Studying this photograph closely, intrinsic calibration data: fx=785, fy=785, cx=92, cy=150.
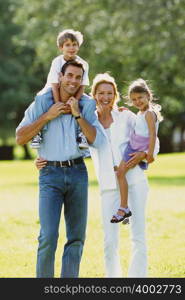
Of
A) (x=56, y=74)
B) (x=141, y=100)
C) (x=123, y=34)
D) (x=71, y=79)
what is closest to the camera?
(x=71, y=79)

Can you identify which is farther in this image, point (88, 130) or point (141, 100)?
point (141, 100)

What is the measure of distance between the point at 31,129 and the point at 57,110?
270 millimetres

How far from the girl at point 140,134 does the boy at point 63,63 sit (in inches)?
19.5

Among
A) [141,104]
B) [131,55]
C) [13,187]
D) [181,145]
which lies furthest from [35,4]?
[181,145]

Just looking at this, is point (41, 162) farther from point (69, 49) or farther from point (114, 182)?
point (69, 49)

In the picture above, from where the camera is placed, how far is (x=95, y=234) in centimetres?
1166

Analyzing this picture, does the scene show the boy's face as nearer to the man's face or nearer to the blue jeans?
the man's face

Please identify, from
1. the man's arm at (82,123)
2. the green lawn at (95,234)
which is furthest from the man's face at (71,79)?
the green lawn at (95,234)

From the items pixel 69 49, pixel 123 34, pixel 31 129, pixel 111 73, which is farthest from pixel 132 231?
pixel 111 73

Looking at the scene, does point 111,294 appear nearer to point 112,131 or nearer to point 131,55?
point 112,131

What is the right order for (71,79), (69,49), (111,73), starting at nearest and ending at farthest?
(71,79) < (69,49) < (111,73)

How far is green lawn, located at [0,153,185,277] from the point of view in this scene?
8.75 m

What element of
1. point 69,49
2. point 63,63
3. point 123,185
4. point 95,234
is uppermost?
point 69,49

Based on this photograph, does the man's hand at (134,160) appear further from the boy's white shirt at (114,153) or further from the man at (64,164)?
the man at (64,164)
